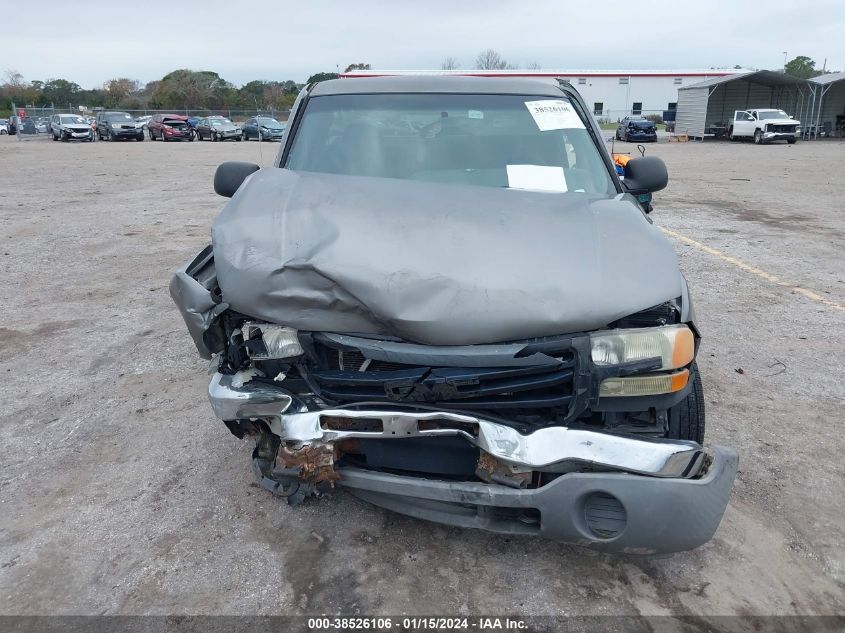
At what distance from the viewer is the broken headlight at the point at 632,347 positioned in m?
2.37

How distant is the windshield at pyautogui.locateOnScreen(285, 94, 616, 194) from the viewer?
12.0 ft

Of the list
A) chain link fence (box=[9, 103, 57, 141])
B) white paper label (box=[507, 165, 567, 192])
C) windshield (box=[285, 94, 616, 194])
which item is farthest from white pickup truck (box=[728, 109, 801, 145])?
chain link fence (box=[9, 103, 57, 141])

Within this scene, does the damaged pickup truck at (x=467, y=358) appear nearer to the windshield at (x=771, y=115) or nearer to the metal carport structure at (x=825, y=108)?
the windshield at (x=771, y=115)

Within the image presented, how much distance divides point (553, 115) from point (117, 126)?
125ft

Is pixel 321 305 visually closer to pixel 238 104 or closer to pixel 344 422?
pixel 344 422

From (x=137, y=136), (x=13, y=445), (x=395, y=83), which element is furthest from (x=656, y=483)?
(x=137, y=136)

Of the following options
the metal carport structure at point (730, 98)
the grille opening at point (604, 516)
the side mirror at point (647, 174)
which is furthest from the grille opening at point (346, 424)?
the metal carport structure at point (730, 98)

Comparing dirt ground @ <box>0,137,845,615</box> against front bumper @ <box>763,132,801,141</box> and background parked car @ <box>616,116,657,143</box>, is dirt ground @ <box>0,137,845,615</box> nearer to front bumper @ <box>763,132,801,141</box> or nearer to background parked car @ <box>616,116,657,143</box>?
front bumper @ <box>763,132,801,141</box>

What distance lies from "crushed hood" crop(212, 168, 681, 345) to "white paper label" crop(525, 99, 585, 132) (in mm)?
1091

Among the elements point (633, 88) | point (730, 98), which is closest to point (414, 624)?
point (730, 98)

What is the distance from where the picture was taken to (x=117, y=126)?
119 ft

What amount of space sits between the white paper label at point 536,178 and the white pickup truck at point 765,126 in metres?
36.8

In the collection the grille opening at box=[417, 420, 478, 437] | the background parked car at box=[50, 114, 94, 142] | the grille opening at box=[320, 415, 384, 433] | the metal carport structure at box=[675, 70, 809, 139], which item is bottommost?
the grille opening at box=[320, 415, 384, 433]

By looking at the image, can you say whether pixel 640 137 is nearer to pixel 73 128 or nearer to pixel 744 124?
pixel 744 124
